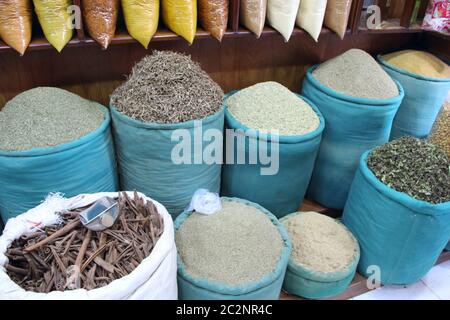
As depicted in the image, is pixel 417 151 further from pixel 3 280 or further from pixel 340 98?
pixel 3 280

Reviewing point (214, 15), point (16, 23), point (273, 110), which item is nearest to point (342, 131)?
point (273, 110)

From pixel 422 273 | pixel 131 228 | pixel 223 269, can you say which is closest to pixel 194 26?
pixel 131 228

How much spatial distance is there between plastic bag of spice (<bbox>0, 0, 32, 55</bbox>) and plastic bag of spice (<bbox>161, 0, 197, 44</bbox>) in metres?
0.46

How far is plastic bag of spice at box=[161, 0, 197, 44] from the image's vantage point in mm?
1340

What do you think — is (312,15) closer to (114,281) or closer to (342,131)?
(342,131)

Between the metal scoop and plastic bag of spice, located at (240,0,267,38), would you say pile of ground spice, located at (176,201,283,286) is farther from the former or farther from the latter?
plastic bag of spice, located at (240,0,267,38)

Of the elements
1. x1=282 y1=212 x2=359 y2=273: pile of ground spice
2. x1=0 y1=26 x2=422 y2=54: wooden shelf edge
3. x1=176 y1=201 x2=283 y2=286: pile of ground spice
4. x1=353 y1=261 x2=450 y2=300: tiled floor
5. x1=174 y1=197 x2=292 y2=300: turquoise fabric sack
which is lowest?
x1=353 y1=261 x2=450 y2=300: tiled floor

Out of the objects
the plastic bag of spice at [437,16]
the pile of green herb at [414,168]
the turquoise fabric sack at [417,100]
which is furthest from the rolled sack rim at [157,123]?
the plastic bag of spice at [437,16]

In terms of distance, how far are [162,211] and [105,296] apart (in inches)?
12.9

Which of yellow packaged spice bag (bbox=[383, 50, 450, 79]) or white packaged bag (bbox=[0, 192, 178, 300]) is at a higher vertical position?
yellow packaged spice bag (bbox=[383, 50, 450, 79])

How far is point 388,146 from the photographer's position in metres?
1.51

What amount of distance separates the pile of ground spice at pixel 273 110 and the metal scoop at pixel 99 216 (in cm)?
67

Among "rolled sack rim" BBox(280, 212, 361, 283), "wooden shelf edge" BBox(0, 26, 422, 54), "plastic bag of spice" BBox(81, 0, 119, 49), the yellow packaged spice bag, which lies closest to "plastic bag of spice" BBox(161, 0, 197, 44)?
"wooden shelf edge" BBox(0, 26, 422, 54)
